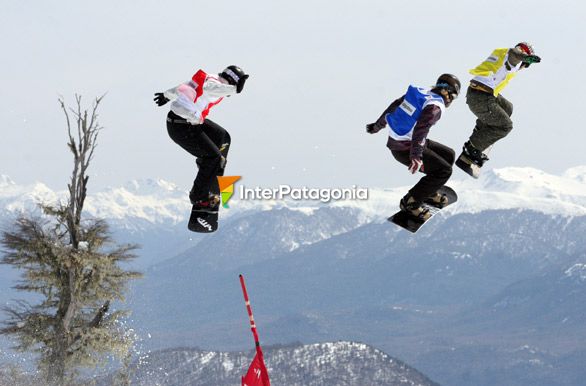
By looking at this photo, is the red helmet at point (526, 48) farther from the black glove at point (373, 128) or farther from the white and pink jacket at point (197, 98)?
the white and pink jacket at point (197, 98)

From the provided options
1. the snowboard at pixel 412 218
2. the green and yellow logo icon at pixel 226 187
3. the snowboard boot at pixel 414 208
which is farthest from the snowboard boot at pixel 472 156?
the green and yellow logo icon at pixel 226 187

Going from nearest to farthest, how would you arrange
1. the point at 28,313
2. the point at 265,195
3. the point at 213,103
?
the point at 213,103, the point at 265,195, the point at 28,313

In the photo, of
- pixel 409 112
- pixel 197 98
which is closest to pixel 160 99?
pixel 197 98

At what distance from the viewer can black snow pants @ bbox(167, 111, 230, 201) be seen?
13.0 meters

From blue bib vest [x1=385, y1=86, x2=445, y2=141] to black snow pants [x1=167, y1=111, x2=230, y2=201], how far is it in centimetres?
245

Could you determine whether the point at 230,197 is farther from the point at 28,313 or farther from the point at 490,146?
the point at 28,313

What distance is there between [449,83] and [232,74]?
3.01 m

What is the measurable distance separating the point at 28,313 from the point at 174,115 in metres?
27.1

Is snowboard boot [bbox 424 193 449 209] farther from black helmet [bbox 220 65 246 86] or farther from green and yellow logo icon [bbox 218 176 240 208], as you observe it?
black helmet [bbox 220 65 246 86]

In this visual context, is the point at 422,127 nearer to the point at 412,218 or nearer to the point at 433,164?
the point at 433,164

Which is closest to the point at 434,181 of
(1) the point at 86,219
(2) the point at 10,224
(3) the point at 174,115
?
(3) the point at 174,115

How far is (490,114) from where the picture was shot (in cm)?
1252

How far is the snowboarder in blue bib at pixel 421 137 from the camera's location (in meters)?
11.8

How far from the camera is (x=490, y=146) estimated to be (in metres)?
13.0
